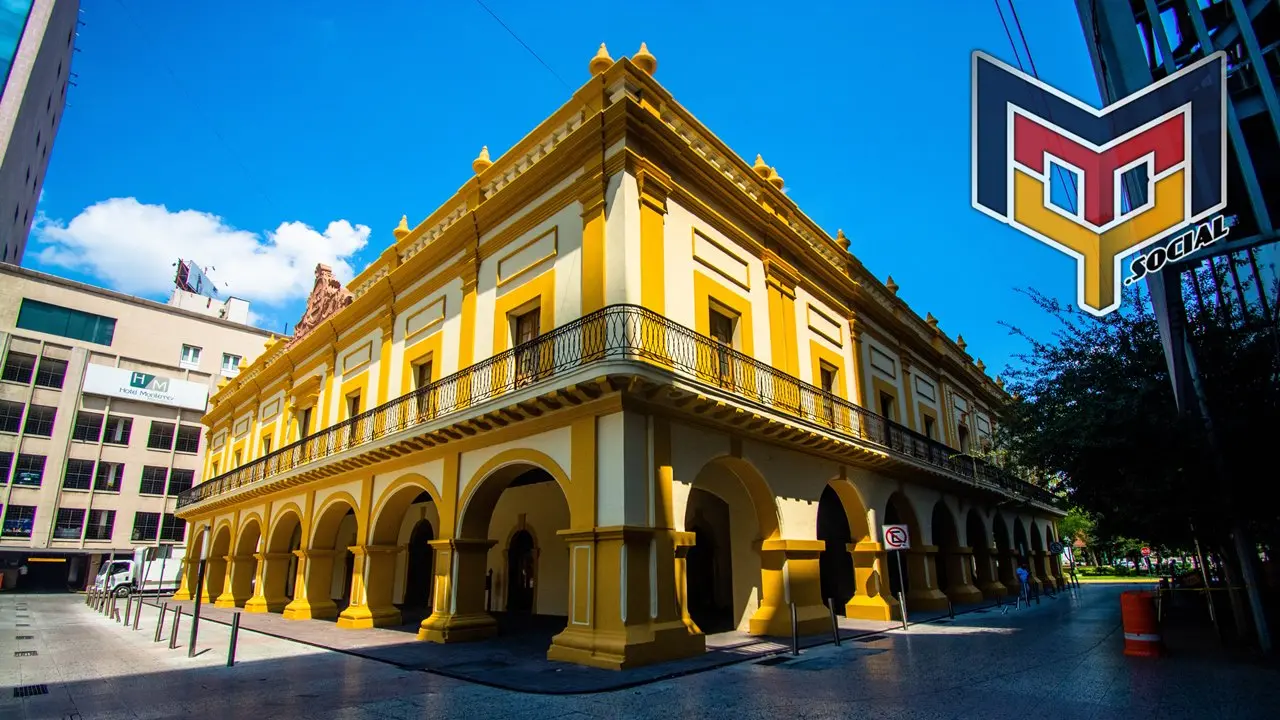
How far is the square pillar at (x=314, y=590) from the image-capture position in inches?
673

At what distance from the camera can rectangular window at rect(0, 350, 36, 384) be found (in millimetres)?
34250

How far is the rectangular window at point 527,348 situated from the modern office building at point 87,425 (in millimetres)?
35167

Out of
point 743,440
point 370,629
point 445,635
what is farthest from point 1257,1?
point 370,629

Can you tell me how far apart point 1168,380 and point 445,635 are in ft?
42.0

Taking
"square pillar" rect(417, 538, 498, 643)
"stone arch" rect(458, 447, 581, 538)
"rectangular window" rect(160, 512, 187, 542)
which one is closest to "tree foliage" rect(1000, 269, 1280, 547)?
"stone arch" rect(458, 447, 581, 538)

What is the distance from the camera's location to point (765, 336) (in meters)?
13.8

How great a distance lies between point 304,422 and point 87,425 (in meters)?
24.5

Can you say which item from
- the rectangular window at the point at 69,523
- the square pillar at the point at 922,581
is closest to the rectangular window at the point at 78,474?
the rectangular window at the point at 69,523

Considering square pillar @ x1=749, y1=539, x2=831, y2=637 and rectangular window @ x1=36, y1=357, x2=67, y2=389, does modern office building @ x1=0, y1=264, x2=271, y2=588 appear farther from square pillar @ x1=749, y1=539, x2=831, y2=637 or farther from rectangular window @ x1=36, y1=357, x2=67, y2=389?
square pillar @ x1=749, y1=539, x2=831, y2=637

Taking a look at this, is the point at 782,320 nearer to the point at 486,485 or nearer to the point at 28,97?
the point at 486,485

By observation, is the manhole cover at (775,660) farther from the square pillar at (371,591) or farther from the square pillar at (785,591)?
the square pillar at (371,591)

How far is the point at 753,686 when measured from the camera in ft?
25.9

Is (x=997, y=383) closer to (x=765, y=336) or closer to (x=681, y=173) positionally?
(x=765, y=336)

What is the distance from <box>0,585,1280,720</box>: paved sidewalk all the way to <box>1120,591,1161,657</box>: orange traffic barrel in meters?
0.25
